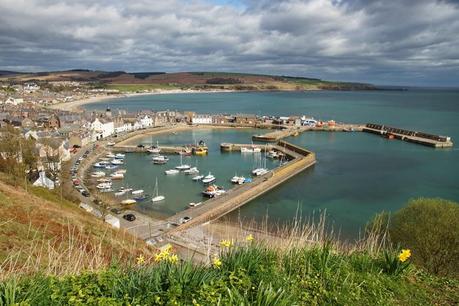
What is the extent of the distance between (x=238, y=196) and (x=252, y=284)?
21.4 meters

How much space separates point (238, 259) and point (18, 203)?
9016mm

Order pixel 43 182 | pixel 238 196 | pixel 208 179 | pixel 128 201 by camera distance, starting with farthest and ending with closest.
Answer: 1. pixel 208 179
2. pixel 238 196
3. pixel 128 201
4. pixel 43 182

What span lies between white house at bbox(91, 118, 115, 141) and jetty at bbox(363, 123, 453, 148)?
42034mm

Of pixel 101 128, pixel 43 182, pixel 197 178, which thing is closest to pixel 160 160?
pixel 197 178

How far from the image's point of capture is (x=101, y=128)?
50.9 meters

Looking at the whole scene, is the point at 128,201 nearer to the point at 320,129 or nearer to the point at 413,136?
the point at 413,136

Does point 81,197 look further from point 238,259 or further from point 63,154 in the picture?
point 238,259

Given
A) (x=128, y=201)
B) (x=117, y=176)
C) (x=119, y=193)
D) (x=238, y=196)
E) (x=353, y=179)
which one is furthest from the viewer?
(x=353, y=179)

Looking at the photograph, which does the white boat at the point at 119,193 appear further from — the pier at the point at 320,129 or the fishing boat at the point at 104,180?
the pier at the point at 320,129

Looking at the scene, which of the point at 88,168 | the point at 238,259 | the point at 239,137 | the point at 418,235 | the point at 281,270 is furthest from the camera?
the point at 239,137

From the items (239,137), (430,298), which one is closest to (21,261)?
(430,298)

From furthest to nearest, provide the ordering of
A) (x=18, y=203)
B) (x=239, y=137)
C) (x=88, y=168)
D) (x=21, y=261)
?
(x=239, y=137), (x=88, y=168), (x=18, y=203), (x=21, y=261)

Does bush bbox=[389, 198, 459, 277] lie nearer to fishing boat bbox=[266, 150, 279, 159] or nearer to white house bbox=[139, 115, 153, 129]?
fishing boat bbox=[266, 150, 279, 159]

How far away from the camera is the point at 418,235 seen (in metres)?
12.3
